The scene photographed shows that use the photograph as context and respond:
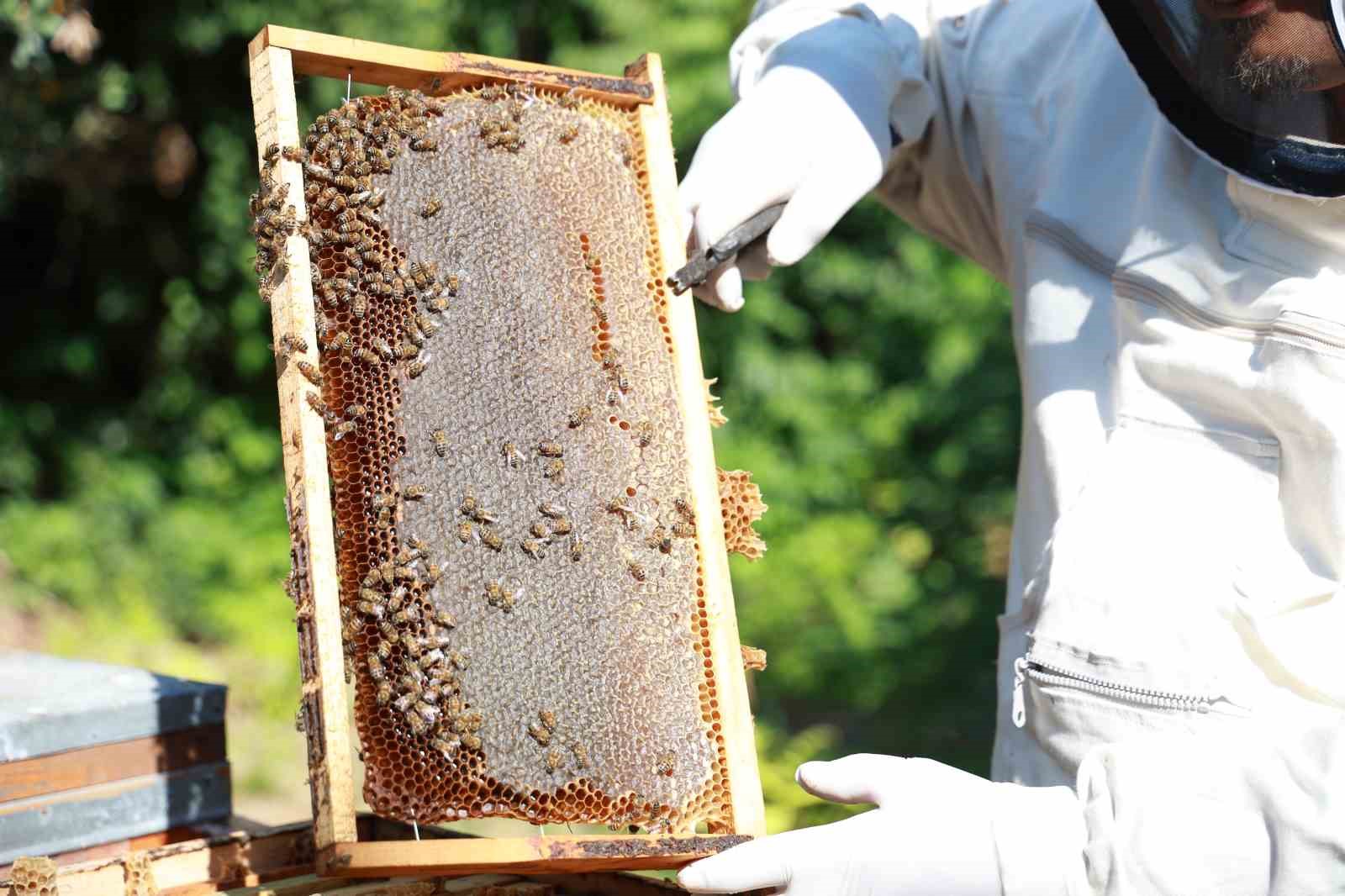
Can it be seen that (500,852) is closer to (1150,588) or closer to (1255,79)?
(1150,588)

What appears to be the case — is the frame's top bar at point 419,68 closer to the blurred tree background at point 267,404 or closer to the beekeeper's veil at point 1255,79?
the beekeeper's veil at point 1255,79

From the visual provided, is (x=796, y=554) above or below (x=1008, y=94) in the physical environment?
below

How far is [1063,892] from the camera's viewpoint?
158 cm

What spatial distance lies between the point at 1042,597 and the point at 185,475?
6.42 meters

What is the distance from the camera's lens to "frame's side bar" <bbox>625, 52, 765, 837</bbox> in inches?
71.9

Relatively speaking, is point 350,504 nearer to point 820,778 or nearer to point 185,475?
point 820,778

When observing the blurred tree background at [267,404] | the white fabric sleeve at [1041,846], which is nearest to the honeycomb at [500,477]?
the white fabric sleeve at [1041,846]

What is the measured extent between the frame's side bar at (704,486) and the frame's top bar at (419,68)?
2.3 inches

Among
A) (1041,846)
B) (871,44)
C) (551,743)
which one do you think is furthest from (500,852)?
(871,44)

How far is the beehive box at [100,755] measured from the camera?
210 centimetres

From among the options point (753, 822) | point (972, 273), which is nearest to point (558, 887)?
point (753, 822)

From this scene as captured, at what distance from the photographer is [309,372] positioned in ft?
6.10

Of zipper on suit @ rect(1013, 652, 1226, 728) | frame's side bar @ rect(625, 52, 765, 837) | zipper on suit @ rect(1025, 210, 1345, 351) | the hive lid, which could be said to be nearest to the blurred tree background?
the hive lid

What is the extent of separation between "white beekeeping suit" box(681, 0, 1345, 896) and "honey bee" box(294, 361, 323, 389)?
76 cm
